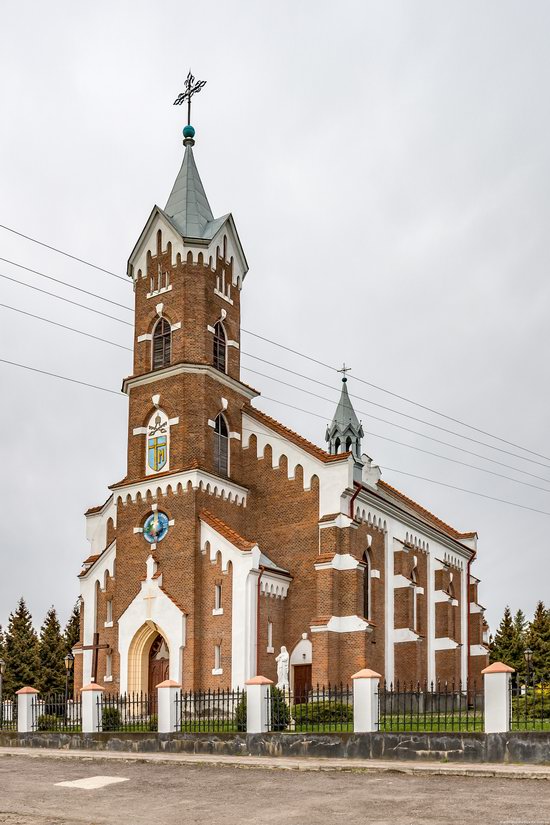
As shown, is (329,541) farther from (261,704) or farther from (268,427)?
(261,704)

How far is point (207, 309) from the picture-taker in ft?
115

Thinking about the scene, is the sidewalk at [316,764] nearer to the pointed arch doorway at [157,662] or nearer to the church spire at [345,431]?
the pointed arch doorway at [157,662]

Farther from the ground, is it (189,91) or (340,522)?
→ (189,91)

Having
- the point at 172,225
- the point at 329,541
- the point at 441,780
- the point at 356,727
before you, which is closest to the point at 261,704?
the point at 356,727

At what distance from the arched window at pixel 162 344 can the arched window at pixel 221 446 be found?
2.90 meters

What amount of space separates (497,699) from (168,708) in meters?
8.93

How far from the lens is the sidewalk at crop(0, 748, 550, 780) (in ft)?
56.2

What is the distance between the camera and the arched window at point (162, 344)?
1382 inches

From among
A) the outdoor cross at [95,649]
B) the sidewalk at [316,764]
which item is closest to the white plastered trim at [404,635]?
the outdoor cross at [95,649]

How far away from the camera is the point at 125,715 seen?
27562 mm

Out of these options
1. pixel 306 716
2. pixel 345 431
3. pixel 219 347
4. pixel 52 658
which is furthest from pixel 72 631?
pixel 306 716

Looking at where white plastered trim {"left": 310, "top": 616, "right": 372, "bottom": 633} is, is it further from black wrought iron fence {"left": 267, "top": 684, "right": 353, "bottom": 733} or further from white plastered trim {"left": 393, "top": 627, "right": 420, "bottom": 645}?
white plastered trim {"left": 393, "top": 627, "right": 420, "bottom": 645}

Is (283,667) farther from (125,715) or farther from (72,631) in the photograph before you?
(72,631)

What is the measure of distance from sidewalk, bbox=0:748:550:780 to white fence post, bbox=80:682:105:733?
3.12 feet
